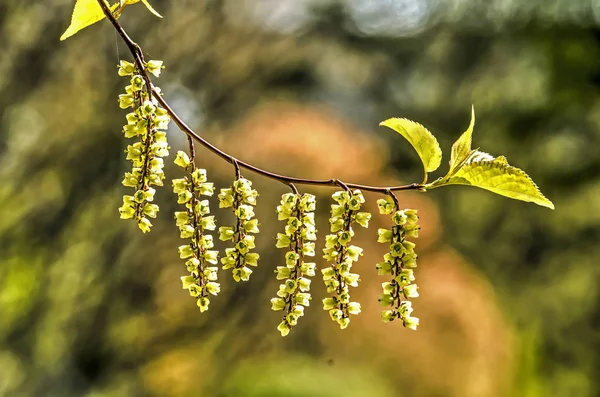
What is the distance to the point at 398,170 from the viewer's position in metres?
1.64

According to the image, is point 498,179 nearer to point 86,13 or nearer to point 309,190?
point 86,13

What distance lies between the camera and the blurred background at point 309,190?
1.45 meters

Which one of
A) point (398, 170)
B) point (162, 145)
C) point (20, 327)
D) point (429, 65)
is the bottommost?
point (162, 145)

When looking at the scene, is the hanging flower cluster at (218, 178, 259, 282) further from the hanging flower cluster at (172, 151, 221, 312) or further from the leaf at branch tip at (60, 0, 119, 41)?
the leaf at branch tip at (60, 0, 119, 41)

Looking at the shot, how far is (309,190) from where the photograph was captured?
5.08ft

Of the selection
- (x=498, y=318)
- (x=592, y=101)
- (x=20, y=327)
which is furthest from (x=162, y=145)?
(x=592, y=101)

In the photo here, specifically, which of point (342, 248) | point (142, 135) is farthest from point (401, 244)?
point (142, 135)

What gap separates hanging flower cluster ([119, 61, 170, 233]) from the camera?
1.16ft

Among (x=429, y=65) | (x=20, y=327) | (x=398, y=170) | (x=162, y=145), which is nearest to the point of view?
(x=162, y=145)

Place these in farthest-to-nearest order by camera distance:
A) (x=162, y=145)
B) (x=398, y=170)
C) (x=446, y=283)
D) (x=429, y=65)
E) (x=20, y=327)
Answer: (x=429, y=65) → (x=398, y=170) → (x=446, y=283) → (x=20, y=327) → (x=162, y=145)

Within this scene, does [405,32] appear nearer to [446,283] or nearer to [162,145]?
[446,283]

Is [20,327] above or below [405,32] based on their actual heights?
below

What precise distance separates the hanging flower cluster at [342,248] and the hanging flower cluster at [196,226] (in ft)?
0.23

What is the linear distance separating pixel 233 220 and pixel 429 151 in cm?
116
